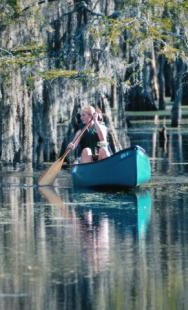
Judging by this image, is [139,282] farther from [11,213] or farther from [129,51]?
[129,51]

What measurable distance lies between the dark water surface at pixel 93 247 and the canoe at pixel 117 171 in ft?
0.88

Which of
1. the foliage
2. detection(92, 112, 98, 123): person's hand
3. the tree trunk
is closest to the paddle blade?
detection(92, 112, 98, 123): person's hand

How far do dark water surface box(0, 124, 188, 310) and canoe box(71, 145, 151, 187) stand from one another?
0.88 feet

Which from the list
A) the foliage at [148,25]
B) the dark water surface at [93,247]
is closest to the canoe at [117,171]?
the dark water surface at [93,247]

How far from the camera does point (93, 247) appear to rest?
17.0m

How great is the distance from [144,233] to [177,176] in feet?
29.3

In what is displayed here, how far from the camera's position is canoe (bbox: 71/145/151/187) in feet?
80.6

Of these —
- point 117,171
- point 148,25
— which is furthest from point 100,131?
point 148,25

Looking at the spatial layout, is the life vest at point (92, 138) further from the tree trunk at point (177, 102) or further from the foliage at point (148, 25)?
the tree trunk at point (177, 102)

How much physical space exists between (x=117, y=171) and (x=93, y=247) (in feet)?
25.5

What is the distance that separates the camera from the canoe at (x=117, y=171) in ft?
80.6

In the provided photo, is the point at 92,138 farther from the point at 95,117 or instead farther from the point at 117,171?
the point at 117,171

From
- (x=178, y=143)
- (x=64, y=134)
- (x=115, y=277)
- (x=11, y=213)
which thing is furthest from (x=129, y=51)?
(x=115, y=277)

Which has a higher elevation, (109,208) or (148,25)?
(148,25)
